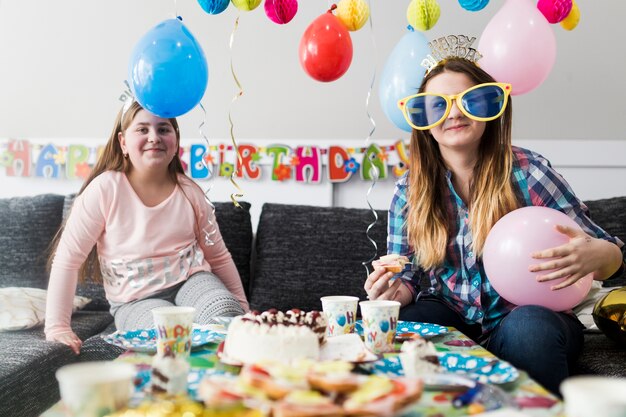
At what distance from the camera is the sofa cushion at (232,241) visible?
93.4 inches

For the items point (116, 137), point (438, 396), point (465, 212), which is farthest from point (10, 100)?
point (438, 396)

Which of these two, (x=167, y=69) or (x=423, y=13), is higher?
(x=423, y=13)

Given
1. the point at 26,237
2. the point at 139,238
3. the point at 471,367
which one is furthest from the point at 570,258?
the point at 26,237

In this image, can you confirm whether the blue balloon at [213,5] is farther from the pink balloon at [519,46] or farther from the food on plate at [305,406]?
the food on plate at [305,406]

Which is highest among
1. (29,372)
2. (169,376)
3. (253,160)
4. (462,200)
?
(253,160)

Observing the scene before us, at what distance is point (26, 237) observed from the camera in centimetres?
242

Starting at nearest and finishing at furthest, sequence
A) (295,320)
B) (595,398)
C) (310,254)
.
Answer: (595,398) < (295,320) < (310,254)

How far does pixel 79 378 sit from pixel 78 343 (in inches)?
42.5

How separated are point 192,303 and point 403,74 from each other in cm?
106

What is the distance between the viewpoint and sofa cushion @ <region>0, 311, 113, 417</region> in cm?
148

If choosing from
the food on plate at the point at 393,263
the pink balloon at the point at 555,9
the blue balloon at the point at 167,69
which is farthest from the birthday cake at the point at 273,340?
the pink balloon at the point at 555,9

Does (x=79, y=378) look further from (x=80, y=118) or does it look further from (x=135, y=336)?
(x=80, y=118)

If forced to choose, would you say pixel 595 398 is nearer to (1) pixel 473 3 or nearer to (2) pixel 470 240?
(2) pixel 470 240

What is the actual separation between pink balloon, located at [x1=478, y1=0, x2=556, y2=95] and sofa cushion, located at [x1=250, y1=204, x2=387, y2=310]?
2.46ft
